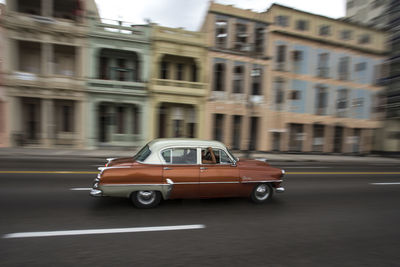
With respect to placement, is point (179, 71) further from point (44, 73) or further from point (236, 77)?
point (44, 73)

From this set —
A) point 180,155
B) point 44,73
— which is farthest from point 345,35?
point 44,73

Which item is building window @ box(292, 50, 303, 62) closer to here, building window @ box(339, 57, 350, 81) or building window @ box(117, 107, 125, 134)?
building window @ box(339, 57, 350, 81)

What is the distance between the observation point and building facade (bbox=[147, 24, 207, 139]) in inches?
639

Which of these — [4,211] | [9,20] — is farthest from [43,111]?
[4,211]

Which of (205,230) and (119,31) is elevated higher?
(119,31)

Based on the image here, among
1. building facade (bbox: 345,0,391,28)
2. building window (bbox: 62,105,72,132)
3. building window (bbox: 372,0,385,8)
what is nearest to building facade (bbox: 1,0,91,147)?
building window (bbox: 62,105,72,132)

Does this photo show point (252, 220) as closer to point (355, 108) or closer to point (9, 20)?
point (9, 20)

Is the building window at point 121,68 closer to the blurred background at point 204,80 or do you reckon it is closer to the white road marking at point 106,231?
the blurred background at point 204,80

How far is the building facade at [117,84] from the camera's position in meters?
15.3

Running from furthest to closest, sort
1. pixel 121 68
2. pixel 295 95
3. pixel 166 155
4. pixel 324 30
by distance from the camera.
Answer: pixel 324 30 → pixel 295 95 → pixel 121 68 → pixel 166 155

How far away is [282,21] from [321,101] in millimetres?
8102

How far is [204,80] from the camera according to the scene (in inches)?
673

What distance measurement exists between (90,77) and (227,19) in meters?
11.7

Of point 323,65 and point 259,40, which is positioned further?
point 323,65
